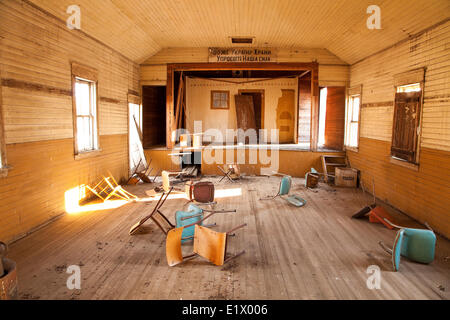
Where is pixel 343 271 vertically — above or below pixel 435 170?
below

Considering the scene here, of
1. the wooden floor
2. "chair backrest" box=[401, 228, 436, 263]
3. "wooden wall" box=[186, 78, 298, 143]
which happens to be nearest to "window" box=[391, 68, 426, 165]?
the wooden floor

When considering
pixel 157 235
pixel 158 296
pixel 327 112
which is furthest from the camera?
pixel 327 112

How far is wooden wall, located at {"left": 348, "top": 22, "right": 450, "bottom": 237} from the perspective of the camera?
591 cm

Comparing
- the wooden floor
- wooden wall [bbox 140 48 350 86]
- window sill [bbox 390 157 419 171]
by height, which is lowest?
the wooden floor

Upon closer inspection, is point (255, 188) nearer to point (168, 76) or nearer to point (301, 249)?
point (301, 249)

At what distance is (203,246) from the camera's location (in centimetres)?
455

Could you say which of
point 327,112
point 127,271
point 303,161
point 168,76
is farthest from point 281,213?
point 327,112

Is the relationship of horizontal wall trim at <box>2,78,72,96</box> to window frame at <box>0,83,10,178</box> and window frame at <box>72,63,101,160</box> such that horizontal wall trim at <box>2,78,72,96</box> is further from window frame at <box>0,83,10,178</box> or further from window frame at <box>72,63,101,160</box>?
window frame at <box>72,63,101,160</box>

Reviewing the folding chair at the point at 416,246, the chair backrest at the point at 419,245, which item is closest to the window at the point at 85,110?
the folding chair at the point at 416,246

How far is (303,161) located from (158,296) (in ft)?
29.5

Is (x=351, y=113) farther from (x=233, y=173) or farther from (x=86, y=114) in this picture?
(x=86, y=114)

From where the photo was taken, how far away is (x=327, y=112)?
14234mm

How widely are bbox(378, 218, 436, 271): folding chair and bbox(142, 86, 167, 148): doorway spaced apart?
9.78 m

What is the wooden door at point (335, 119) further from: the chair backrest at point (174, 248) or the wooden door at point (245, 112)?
the chair backrest at point (174, 248)
